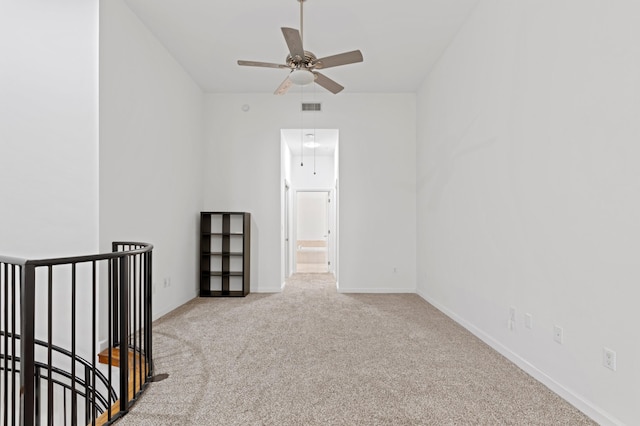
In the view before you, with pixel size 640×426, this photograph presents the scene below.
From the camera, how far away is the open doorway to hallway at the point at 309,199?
22.0 feet

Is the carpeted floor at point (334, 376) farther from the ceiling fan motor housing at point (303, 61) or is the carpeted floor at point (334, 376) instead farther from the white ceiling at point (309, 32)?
the white ceiling at point (309, 32)

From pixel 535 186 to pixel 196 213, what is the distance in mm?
4579

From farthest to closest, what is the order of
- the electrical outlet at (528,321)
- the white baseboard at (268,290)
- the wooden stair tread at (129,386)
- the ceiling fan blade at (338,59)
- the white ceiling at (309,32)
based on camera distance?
1. the white baseboard at (268,290)
2. the white ceiling at (309,32)
3. the ceiling fan blade at (338,59)
4. the electrical outlet at (528,321)
5. the wooden stair tread at (129,386)


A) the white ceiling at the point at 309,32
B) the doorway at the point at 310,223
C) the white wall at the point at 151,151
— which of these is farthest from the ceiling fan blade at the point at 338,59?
the doorway at the point at 310,223

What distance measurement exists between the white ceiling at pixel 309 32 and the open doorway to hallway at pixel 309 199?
1.47m

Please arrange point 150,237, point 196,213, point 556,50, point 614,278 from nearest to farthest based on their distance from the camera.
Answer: point 614,278, point 556,50, point 150,237, point 196,213

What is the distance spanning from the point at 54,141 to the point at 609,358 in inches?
170

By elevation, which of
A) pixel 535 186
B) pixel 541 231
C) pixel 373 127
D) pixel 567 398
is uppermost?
pixel 373 127

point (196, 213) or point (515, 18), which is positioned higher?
point (515, 18)

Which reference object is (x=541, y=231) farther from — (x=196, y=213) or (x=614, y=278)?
(x=196, y=213)

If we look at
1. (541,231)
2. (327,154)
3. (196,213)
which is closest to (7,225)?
(196,213)

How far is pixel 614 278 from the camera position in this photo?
2.00 m

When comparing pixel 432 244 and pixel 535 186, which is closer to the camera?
pixel 535 186

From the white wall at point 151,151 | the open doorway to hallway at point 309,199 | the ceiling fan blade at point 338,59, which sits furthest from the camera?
the open doorway to hallway at point 309,199
